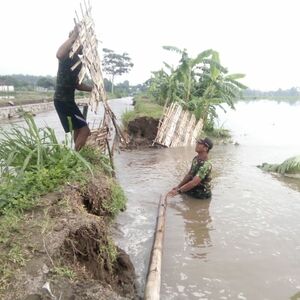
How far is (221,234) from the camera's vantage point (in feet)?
17.2

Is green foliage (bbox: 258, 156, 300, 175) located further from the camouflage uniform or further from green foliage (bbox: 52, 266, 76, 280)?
green foliage (bbox: 52, 266, 76, 280)

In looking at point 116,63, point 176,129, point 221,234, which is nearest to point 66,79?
point 221,234

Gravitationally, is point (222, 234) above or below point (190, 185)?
below

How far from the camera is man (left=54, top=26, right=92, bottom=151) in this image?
5.31 metres

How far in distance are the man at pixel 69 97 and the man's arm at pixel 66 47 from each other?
0.06 ft

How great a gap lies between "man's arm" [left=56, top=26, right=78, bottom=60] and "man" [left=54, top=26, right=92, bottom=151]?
0.02 meters

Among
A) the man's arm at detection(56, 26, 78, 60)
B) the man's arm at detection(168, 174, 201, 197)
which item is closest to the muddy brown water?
the man's arm at detection(168, 174, 201, 197)

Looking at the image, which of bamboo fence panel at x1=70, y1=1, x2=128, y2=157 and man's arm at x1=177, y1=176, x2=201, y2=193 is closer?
bamboo fence panel at x1=70, y1=1, x2=128, y2=157

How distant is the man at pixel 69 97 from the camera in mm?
5312

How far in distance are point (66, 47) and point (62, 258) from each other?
3.11 m

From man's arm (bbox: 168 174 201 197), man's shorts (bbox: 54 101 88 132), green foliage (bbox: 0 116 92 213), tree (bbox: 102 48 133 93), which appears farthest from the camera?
tree (bbox: 102 48 133 93)

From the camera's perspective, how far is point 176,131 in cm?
1365

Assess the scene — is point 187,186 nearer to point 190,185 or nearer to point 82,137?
point 190,185

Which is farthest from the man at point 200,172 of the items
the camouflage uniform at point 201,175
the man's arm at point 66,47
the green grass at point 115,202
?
the man's arm at point 66,47
